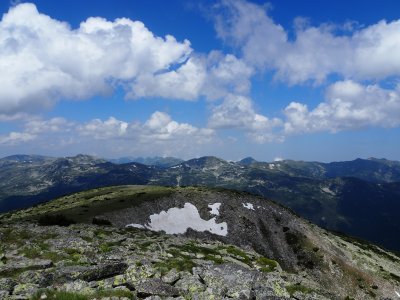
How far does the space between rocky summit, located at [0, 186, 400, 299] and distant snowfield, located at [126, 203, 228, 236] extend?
238 mm

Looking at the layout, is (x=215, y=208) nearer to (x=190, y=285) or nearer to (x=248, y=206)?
(x=248, y=206)

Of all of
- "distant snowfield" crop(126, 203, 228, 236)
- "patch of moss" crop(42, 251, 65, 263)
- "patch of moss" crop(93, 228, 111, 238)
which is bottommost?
"distant snowfield" crop(126, 203, 228, 236)

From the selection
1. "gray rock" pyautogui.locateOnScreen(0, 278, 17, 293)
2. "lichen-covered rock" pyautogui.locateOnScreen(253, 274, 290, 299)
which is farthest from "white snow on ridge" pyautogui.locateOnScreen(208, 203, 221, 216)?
"gray rock" pyautogui.locateOnScreen(0, 278, 17, 293)

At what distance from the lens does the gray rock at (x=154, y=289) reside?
1781cm

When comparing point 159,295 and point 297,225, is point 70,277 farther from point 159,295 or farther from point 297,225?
point 297,225

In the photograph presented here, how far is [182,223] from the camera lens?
83.7m

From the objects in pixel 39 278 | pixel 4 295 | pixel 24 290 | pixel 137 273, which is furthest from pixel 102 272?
pixel 4 295

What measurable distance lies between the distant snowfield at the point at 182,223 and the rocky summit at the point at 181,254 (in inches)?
9.4

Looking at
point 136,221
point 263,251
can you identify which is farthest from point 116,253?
point 263,251

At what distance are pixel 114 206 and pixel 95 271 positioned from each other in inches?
2473

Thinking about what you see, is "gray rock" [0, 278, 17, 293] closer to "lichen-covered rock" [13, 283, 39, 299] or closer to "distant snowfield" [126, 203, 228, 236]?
"lichen-covered rock" [13, 283, 39, 299]

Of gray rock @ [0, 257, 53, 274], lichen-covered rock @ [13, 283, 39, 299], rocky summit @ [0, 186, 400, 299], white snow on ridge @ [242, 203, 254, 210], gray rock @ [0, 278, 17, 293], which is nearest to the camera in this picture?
lichen-covered rock @ [13, 283, 39, 299]

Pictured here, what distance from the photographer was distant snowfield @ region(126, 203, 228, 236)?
81.0 meters

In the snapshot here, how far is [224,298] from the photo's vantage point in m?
18.5
